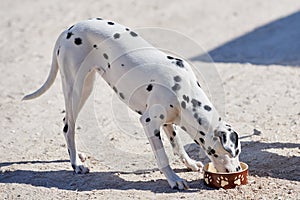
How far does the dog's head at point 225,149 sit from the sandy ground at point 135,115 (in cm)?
24

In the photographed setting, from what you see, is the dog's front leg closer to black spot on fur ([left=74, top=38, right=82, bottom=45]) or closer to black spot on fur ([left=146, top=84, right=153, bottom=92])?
black spot on fur ([left=146, top=84, right=153, bottom=92])

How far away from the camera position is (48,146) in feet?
23.2

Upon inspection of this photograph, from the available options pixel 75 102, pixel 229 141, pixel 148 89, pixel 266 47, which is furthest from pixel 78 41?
pixel 266 47

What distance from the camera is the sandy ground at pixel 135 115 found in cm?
593

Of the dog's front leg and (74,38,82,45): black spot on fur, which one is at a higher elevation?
(74,38,82,45): black spot on fur

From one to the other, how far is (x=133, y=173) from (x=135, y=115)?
5.77 feet

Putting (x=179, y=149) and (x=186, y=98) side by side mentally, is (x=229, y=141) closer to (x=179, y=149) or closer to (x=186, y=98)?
(x=186, y=98)

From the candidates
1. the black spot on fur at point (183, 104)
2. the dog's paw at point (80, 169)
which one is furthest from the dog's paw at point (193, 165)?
the dog's paw at point (80, 169)

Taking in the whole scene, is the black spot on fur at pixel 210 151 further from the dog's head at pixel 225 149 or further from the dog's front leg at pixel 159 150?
the dog's front leg at pixel 159 150

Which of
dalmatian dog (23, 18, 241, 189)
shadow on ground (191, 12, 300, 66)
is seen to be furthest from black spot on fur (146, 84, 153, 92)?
shadow on ground (191, 12, 300, 66)

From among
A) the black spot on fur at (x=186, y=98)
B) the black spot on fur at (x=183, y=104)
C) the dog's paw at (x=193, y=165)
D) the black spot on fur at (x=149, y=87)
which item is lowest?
the dog's paw at (x=193, y=165)

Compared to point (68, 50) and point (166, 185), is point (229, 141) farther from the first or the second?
point (68, 50)

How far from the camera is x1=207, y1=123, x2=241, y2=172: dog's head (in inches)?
212

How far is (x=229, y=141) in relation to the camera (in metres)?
5.38
